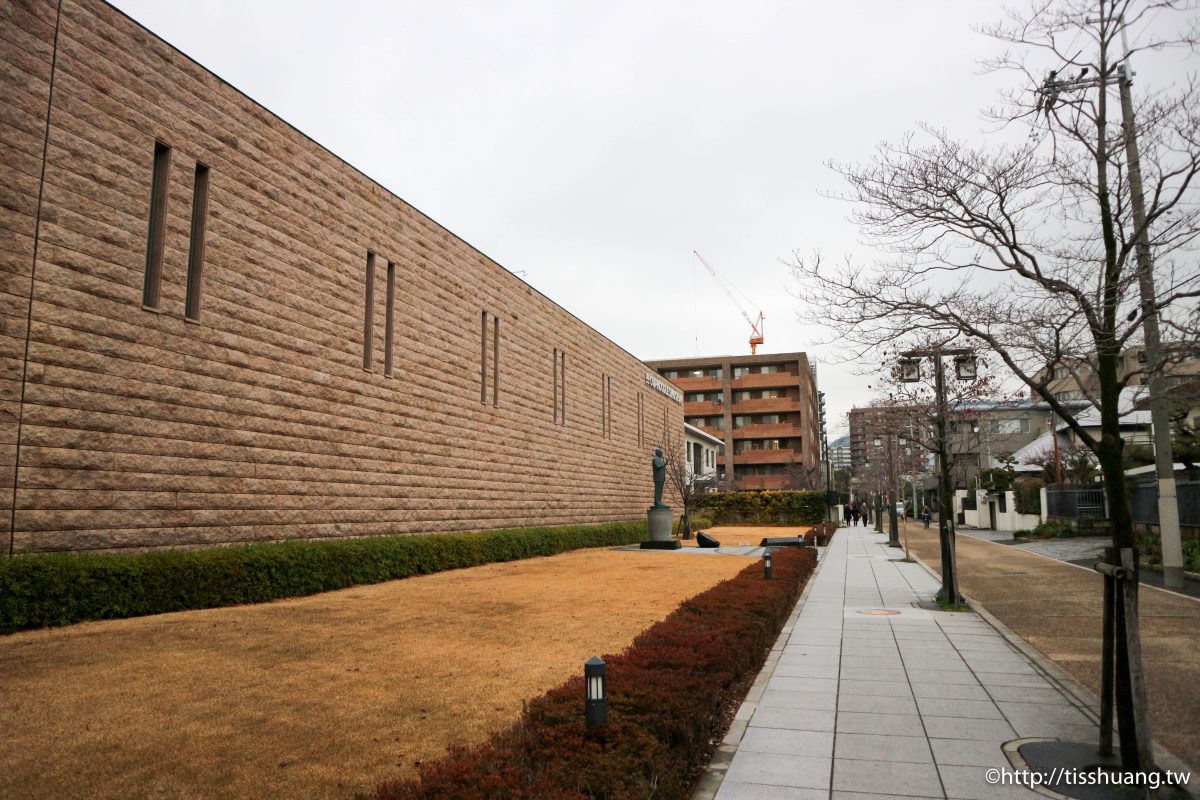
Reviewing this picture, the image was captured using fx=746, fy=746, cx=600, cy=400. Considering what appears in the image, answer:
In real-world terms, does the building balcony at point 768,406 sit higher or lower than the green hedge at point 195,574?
higher

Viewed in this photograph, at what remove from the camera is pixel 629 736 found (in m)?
4.52

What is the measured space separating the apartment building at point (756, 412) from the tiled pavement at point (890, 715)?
208 feet

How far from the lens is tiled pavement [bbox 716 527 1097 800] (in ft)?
15.8

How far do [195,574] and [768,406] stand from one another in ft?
226

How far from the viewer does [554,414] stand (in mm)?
26500

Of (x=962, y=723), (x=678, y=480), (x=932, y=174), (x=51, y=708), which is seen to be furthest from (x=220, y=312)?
(x=678, y=480)

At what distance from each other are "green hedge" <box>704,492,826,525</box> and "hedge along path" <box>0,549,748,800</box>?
40.8 metres

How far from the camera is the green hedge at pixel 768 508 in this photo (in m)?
50.8

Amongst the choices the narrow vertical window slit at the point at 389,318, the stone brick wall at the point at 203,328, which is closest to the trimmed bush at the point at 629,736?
the stone brick wall at the point at 203,328

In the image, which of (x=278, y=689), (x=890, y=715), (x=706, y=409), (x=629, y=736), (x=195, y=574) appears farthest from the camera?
(x=706, y=409)

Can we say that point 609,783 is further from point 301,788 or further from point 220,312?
point 220,312

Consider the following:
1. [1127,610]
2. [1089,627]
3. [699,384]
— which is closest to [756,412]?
[699,384]

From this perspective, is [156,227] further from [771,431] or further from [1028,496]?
[771,431]

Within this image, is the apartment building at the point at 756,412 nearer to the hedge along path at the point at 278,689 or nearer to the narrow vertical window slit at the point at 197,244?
the narrow vertical window slit at the point at 197,244
